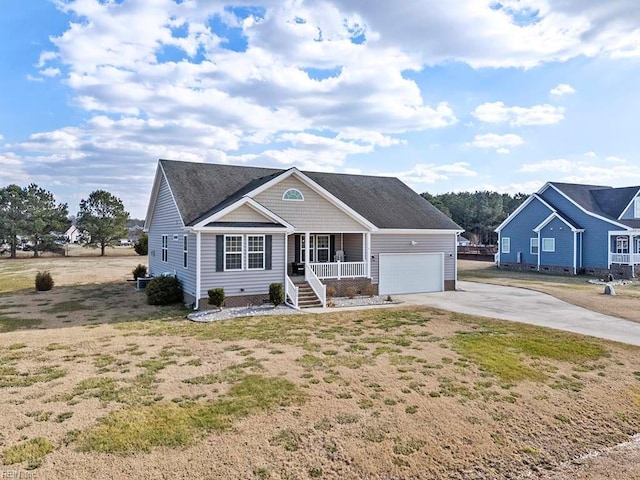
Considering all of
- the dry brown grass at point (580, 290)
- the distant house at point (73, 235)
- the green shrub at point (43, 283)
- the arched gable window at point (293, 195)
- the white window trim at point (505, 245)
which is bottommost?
the dry brown grass at point (580, 290)

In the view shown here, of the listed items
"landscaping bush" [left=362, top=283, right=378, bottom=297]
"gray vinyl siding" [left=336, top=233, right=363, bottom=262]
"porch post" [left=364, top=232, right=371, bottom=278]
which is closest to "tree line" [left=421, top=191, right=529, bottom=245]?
"gray vinyl siding" [left=336, top=233, right=363, bottom=262]

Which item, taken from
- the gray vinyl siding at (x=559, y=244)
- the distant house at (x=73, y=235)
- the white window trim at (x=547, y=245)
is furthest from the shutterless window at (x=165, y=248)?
the distant house at (x=73, y=235)

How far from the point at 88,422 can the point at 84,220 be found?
49914 millimetres

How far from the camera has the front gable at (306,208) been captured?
18859 millimetres

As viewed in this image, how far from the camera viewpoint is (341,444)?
20.0 feet

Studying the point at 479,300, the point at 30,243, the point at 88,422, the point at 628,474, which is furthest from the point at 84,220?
the point at 628,474

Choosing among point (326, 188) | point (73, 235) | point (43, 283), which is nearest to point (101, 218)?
point (43, 283)

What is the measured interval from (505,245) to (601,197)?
8.14 meters

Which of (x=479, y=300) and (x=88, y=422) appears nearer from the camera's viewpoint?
(x=88, y=422)

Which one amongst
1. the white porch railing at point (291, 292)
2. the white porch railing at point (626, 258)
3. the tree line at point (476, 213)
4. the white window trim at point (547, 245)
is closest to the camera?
the white porch railing at point (291, 292)

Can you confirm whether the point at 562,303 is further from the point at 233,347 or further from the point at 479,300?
the point at 233,347

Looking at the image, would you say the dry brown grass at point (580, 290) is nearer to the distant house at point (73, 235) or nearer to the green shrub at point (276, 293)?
the green shrub at point (276, 293)

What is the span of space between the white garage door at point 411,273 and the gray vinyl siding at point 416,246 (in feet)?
0.80

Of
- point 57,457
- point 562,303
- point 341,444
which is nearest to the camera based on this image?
point 57,457
